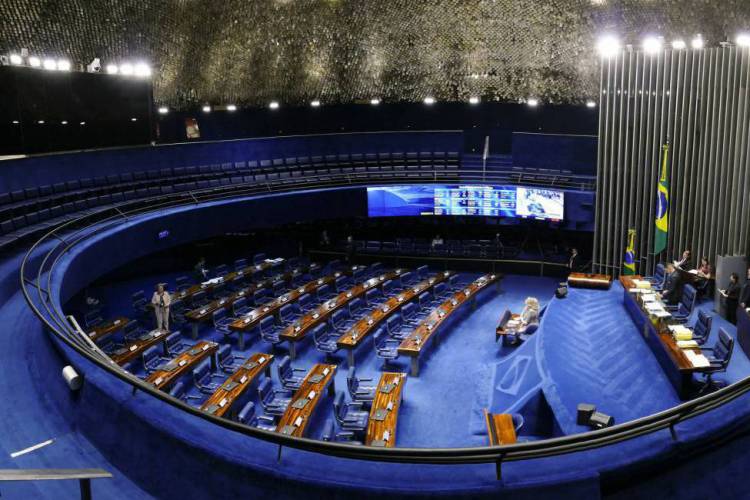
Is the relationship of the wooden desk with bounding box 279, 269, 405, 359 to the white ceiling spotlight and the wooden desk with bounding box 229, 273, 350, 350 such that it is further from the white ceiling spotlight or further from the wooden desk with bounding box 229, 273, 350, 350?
the white ceiling spotlight

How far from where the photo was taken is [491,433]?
9.25 m

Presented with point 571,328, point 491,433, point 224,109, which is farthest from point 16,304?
point 224,109

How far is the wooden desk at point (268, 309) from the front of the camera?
48.8 ft

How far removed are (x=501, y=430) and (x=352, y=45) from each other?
53.7 feet

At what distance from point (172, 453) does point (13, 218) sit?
1076cm

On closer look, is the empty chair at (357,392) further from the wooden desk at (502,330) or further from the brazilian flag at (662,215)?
the brazilian flag at (662,215)

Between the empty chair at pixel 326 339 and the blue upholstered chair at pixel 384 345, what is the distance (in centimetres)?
91

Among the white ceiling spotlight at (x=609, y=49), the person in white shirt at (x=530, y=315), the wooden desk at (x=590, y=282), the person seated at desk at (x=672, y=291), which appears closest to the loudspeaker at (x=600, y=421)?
the person seated at desk at (x=672, y=291)

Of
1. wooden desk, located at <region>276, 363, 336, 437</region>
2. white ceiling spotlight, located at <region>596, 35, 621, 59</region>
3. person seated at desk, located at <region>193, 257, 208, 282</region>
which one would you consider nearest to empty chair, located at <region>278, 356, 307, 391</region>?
wooden desk, located at <region>276, 363, 336, 437</region>

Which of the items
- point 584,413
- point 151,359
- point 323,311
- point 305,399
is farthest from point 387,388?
point 151,359

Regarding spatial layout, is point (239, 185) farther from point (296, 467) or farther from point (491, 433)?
point (296, 467)

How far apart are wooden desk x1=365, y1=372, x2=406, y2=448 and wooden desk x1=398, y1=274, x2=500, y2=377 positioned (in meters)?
1.29

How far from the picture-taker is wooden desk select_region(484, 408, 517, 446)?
29.3ft

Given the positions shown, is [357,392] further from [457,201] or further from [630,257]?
[457,201]
